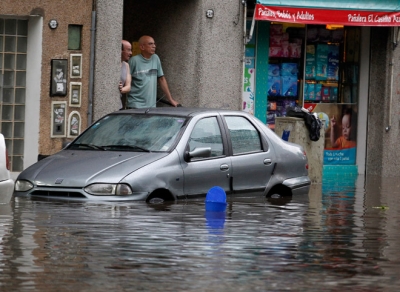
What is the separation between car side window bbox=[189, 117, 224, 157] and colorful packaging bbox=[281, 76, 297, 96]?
7989mm

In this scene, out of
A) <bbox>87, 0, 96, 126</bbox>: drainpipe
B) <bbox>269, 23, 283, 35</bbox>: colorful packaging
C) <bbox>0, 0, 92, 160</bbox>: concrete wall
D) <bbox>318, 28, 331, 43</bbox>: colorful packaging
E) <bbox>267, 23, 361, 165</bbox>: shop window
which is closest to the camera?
<bbox>0, 0, 92, 160</bbox>: concrete wall

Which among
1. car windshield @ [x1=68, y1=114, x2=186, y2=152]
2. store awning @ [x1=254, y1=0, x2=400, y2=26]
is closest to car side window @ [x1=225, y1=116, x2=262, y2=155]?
car windshield @ [x1=68, y1=114, x2=186, y2=152]

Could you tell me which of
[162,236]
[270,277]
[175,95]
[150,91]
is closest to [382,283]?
[270,277]

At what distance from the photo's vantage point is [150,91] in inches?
731

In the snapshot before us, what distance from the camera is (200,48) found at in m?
19.8

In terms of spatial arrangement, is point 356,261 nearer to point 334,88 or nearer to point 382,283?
point 382,283

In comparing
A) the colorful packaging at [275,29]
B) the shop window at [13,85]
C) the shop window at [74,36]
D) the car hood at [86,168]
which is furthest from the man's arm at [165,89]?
the car hood at [86,168]

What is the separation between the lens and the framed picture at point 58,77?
18000mm

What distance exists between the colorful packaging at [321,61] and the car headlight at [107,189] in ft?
33.9

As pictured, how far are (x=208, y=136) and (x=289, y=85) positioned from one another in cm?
832

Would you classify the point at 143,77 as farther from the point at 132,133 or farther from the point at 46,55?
the point at 132,133

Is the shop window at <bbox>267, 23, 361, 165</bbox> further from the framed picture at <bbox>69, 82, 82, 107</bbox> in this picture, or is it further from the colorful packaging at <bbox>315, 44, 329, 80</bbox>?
the framed picture at <bbox>69, 82, 82, 107</bbox>

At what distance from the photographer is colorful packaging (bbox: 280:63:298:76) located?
21.6 m

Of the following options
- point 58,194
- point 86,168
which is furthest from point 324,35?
point 58,194
